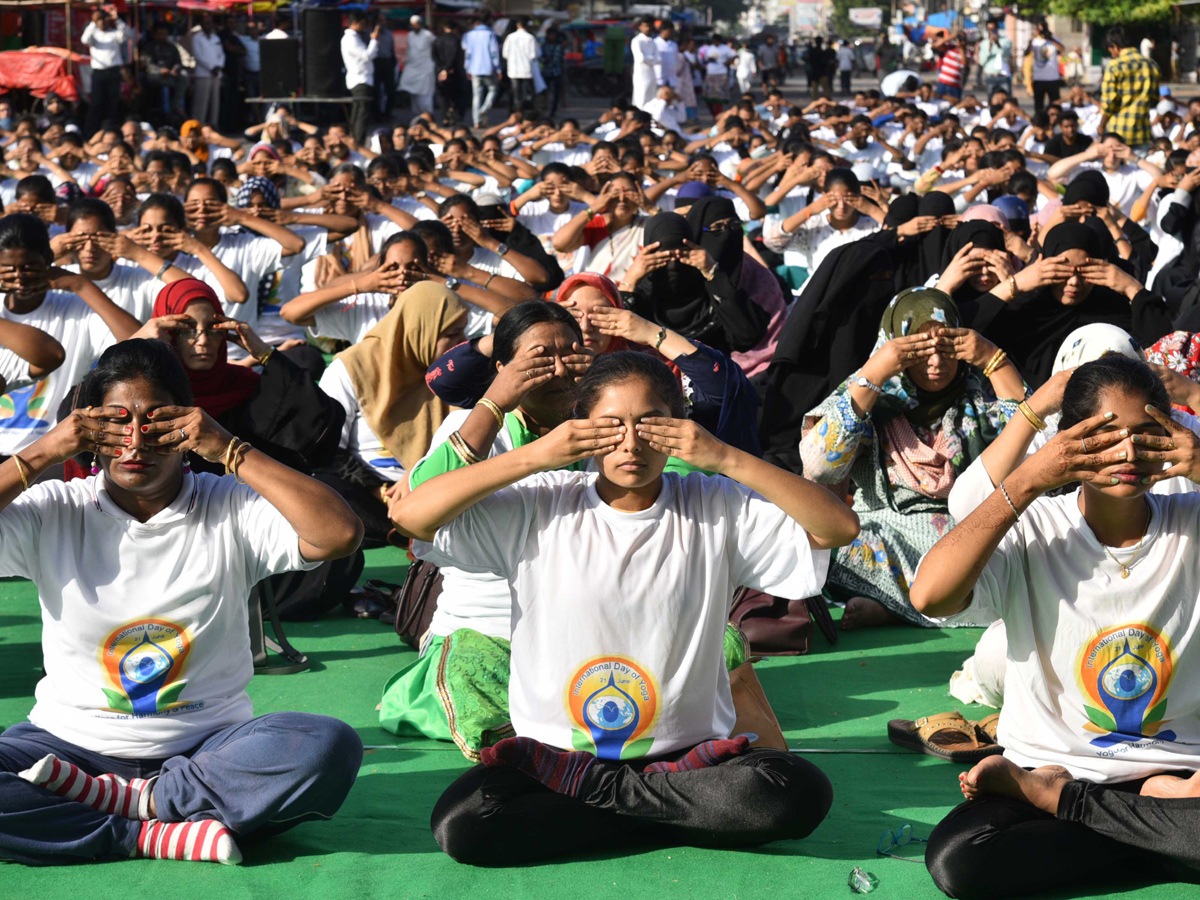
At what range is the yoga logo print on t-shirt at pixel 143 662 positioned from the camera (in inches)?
131

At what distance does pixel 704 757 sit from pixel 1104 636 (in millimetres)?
879

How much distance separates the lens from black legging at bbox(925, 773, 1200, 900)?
3.10m

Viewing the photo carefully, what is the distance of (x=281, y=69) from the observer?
67.0 feet

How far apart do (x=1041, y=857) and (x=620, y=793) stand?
2.87 ft

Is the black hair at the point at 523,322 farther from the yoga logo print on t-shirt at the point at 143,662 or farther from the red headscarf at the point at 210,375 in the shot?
the red headscarf at the point at 210,375

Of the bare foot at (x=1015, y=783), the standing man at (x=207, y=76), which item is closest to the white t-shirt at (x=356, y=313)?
the bare foot at (x=1015, y=783)

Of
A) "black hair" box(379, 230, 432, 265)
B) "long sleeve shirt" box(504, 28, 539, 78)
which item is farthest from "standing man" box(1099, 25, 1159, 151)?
"black hair" box(379, 230, 432, 265)

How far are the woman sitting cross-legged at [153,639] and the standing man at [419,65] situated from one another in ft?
64.7

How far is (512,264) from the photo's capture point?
26.1ft

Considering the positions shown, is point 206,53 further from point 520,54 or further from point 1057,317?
point 1057,317

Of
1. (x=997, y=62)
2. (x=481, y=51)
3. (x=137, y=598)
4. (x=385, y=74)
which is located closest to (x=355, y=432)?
(x=137, y=598)

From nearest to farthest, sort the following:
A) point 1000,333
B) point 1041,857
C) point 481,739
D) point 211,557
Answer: point 1041,857
point 211,557
point 481,739
point 1000,333

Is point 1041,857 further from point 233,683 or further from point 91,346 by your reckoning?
point 91,346

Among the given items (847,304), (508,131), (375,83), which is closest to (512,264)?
(847,304)
